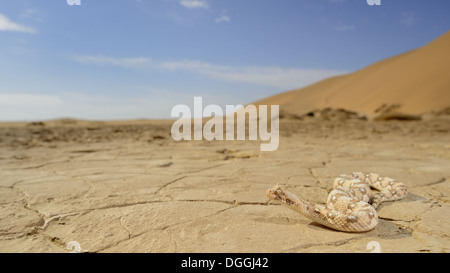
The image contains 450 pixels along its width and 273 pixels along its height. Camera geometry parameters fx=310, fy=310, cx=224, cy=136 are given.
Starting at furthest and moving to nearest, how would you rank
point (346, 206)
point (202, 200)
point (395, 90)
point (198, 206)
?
point (395, 90)
point (202, 200)
point (198, 206)
point (346, 206)

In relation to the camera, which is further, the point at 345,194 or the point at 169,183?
the point at 169,183

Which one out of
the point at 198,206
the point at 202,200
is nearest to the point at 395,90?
the point at 202,200

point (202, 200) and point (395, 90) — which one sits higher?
point (395, 90)

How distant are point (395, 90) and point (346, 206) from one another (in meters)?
25.1

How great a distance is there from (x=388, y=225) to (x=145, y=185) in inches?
87.8

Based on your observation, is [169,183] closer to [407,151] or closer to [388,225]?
[388,225]

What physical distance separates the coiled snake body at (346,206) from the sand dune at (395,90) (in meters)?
14.3

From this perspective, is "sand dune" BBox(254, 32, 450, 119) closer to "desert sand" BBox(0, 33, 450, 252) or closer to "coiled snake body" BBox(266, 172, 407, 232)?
"desert sand" BBox(0, 33, 450, 252)

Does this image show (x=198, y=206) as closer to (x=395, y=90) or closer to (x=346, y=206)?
(x=346, y=206)

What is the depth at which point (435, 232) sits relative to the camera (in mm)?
1990

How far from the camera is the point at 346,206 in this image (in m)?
2.32
